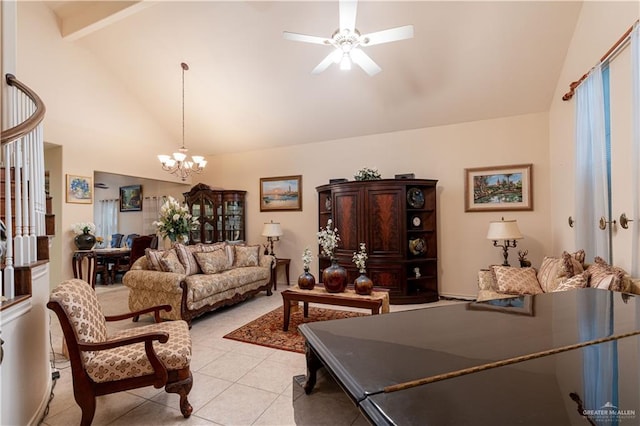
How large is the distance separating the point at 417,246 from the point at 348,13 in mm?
3394

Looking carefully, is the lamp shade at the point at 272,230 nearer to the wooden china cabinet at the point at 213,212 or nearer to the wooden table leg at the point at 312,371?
the wooden china cabinet at the point at 213,212

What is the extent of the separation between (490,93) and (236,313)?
4.82 meters

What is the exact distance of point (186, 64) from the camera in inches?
182

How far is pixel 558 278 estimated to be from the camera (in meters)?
2.91

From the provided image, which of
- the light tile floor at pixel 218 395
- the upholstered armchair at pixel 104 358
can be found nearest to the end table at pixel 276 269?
the light tile floor at pixel 218 395

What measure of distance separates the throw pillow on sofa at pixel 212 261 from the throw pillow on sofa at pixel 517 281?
376 cm

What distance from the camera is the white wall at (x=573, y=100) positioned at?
8.34ft

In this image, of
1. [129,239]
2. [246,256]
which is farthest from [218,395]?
[129,239]

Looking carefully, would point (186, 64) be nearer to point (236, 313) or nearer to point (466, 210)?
point (236, 313)

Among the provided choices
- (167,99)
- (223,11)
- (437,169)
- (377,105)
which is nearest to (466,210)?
(437,169)

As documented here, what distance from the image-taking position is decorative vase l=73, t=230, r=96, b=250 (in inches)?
181

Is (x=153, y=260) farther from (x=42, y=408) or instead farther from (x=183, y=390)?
(x=183, y=390)

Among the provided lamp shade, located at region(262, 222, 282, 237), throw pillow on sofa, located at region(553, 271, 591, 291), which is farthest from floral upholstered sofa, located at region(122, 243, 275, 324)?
throw pillow on sofa, located at region(553, 271, 591, 291)

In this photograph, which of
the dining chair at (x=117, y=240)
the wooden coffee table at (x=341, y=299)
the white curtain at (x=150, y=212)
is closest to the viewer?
the wooden coffee table at (x=341, y=299)
